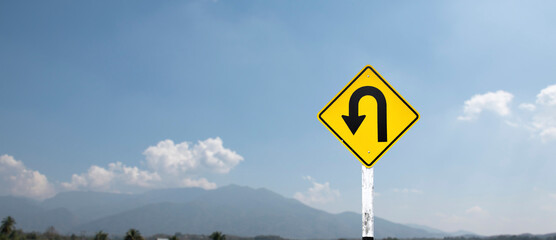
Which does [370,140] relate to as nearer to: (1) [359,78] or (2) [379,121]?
(2) [379,121]

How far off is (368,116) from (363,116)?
0.25 ft

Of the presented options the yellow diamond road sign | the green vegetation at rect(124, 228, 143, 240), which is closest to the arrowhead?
the yellow diamond road sign

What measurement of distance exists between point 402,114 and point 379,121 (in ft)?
1.25

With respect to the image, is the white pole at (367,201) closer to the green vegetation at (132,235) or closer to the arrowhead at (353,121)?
the arrowhead at (353,121)

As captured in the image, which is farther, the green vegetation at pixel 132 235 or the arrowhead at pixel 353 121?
the green vegetation at pixel 132 235

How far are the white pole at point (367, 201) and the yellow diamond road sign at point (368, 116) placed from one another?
138 millimetres

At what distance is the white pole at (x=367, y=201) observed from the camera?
605cm

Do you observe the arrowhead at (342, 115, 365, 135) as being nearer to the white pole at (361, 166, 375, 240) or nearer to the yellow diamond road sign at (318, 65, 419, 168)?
the yellow diamond road sign at (318, 65, 419, 168)

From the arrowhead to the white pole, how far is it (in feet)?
2.09

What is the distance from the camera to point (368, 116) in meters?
6.44

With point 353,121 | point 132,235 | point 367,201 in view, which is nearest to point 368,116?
point 353,121

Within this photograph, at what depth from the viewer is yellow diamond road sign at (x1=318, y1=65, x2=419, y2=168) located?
638 centimetres

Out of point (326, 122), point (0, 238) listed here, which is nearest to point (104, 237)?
point (0, 238)

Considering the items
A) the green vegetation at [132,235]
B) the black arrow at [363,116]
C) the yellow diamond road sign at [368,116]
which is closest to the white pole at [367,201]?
the yellow diamond road sign at [368,116]
